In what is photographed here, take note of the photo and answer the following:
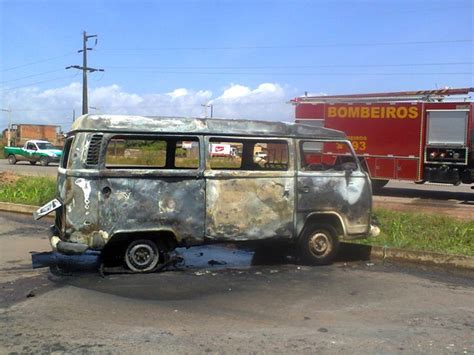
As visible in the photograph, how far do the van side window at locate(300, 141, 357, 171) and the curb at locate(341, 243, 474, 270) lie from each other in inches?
52.3

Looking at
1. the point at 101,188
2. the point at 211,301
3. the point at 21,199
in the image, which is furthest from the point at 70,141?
the point at 21,199

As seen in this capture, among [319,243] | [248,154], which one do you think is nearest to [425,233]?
[319,243]

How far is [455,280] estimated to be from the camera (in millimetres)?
7133

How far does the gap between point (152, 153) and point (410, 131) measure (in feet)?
36.5

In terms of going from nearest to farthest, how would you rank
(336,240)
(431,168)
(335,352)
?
(335,352), (336,240), (431,168)

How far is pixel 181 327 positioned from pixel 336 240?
3.59 metres

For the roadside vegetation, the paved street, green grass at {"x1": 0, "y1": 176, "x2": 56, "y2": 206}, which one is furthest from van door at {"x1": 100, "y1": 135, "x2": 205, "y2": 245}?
the paved street

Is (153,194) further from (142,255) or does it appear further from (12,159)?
(12,159)

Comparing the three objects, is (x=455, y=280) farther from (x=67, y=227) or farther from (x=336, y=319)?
(x=67, y=227)

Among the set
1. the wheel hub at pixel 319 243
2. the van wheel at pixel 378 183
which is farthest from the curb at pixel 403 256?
the van wheel at pixel 378 183

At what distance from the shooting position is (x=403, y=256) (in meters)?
8.21

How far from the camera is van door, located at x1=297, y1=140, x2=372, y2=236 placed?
7727mm

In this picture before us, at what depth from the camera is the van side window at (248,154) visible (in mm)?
7434

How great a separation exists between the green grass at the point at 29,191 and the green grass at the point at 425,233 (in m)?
8.14
